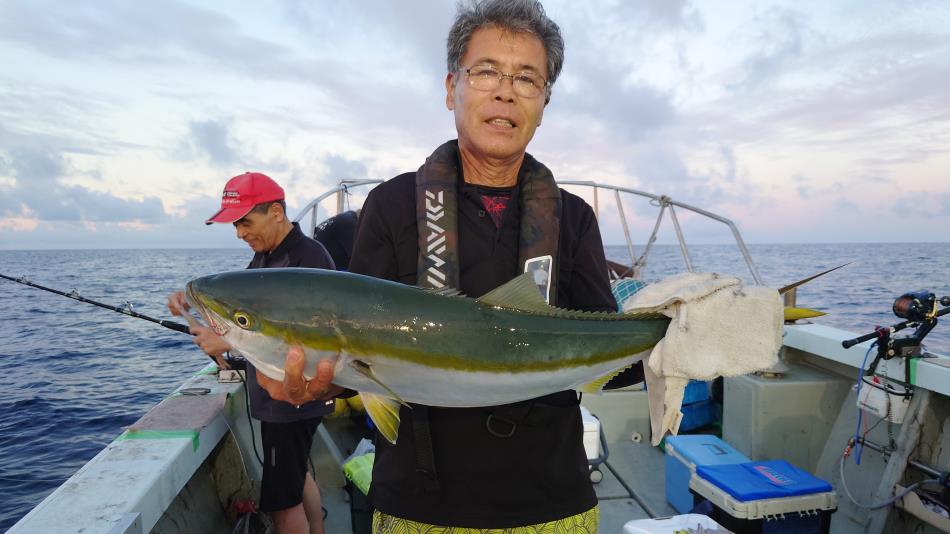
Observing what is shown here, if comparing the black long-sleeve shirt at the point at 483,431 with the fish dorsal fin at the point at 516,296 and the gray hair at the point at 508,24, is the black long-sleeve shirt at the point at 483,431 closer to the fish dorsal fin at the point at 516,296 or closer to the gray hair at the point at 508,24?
the fish dorsal fin at the point at 516,296

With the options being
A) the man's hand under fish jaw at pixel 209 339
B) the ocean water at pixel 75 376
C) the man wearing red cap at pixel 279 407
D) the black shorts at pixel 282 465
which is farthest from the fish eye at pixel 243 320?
the ocean water at pixel 75 376

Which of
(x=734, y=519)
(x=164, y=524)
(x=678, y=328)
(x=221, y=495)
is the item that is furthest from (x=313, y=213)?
(x=678, y=328)

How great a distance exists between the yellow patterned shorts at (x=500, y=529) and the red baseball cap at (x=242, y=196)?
323 cm

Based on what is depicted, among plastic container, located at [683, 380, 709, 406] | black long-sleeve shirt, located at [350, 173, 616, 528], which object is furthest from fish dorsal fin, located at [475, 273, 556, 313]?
plastic container, located at [683, 380, 709, 406]

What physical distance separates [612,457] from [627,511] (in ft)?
4.16

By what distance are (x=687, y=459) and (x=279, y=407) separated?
147 inches

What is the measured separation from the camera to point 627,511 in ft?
19.2

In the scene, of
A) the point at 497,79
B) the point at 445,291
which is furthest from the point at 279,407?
the point at 497,79

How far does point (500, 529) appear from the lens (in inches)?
87.0

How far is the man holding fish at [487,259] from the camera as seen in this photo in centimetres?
223

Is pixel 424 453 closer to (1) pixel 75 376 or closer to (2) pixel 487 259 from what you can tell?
(2) pixel 487 259

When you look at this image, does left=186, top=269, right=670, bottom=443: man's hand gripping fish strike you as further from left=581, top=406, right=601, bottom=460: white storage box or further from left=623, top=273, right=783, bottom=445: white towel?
left=581, top=406, right=601, bottom=460: white storage box

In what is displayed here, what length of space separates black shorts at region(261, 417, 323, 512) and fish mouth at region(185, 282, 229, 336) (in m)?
2.55

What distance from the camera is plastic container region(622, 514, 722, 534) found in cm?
372
